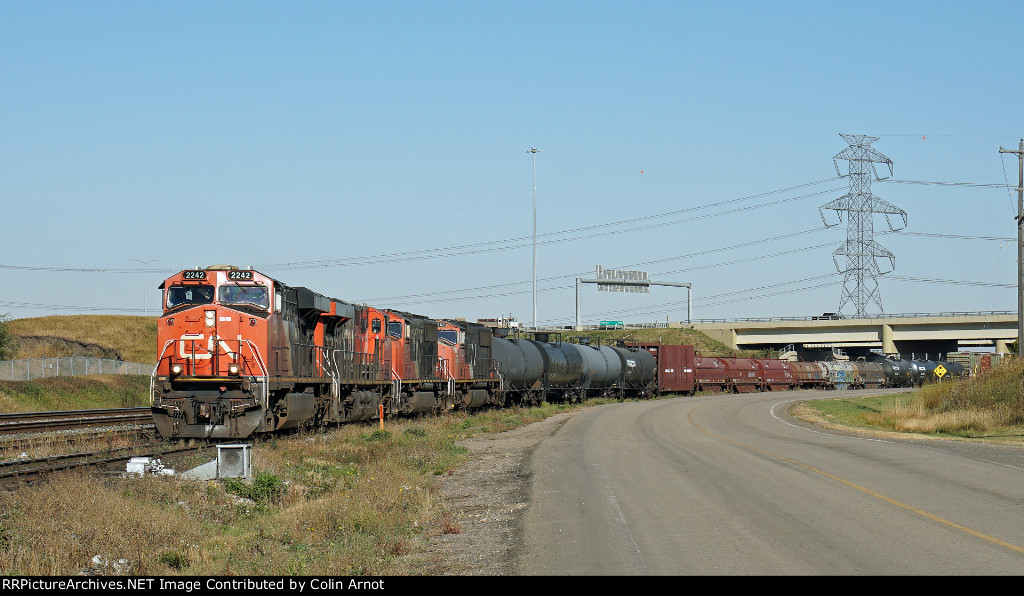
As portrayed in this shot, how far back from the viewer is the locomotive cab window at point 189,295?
23641 mm

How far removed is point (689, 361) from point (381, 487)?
57816mm

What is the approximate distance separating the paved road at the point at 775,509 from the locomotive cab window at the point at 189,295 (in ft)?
29.3

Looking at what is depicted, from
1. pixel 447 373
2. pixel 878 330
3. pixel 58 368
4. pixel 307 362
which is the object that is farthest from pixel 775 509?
pixel 878 330

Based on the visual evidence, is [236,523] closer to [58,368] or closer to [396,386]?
[396,386]

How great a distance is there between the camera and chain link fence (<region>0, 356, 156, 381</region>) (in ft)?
160

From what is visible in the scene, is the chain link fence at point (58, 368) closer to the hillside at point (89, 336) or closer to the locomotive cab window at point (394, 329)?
the locomotive cab window at point (394, 329)

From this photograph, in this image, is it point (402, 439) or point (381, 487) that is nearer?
point (381, 487)

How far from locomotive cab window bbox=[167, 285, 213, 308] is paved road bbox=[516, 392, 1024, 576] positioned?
352 inches

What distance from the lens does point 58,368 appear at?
5084cm

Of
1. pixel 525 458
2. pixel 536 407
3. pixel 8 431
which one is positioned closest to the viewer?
pixel 525 458

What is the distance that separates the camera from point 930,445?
26422 millimetres

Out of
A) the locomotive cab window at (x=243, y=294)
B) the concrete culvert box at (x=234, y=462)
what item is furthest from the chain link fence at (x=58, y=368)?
the concrete culvert box at (x=234, y=462)
